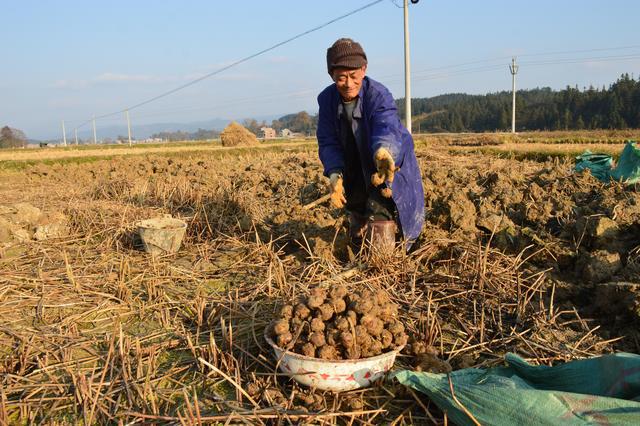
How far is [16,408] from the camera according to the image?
7.39ft

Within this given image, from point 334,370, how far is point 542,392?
83 cm

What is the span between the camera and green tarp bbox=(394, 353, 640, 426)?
1.67m

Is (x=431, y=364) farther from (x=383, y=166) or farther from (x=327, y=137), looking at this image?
(x=327, y=137)

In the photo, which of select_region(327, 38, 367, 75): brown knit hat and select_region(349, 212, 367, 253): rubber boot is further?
select_region(349, 212, 367, 253): rubber boot

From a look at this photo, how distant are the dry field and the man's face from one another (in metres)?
1.29

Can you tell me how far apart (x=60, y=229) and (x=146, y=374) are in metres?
3.67

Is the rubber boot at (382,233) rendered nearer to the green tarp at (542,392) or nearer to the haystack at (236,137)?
the green tarp at (542,392)

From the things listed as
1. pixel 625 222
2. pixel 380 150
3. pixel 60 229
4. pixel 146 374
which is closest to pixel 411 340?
pixel 380 150

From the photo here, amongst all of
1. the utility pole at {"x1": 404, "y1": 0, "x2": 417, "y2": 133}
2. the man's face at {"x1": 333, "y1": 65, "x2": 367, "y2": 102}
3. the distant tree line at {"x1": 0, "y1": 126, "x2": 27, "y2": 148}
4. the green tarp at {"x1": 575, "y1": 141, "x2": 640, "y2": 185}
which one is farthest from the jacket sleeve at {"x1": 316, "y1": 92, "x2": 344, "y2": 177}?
the distant tree line at {"x1": 0, "y1": 126, "x2": 27, "y2": 148}

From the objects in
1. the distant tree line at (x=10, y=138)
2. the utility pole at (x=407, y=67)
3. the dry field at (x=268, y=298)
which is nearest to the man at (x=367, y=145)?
the dry field at (x=268, y=298)

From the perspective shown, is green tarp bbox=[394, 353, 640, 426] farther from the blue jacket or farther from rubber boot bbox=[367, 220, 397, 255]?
the blue jacket

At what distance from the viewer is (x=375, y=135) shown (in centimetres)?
333

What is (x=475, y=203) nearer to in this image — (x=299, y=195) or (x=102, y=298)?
(x=299, y=195)

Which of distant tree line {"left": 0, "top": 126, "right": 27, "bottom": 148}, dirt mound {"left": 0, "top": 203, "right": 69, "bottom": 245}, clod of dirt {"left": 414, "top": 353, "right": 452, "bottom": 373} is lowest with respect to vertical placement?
clod of dirt {"left": 414, "top": 353, "right": 452, "bottom": 373}
